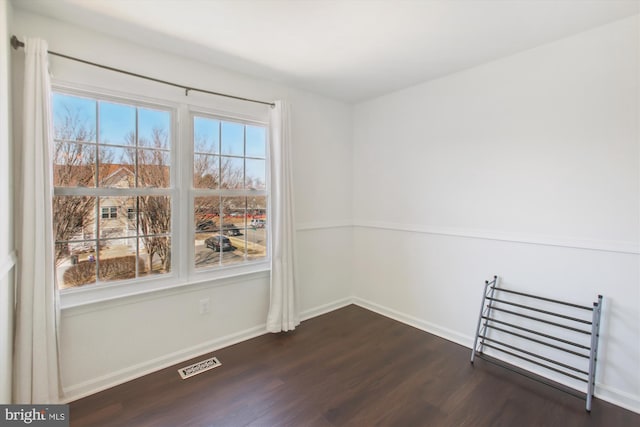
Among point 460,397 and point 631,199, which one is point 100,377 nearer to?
point 460,397

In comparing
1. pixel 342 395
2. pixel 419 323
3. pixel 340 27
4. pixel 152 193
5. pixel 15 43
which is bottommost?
pixel 342 395

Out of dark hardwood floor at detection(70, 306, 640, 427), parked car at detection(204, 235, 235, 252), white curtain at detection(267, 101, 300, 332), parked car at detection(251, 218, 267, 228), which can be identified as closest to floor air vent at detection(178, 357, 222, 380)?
dark hardwood floor at detection(70, 306, 640, 427)

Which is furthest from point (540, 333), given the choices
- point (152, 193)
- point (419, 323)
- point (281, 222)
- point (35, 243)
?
point (35, 243)

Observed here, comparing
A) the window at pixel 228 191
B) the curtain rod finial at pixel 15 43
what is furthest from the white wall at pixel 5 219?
the window at pixel 228 191

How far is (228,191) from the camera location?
109 inches

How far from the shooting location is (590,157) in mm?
2090

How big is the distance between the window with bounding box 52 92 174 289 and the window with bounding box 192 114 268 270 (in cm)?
25

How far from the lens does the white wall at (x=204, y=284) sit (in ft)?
6.72

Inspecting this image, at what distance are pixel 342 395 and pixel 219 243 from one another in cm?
161

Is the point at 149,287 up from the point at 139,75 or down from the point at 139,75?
down

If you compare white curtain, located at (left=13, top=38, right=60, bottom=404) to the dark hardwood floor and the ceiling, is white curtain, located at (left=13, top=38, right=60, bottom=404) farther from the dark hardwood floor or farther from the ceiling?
the ceiling

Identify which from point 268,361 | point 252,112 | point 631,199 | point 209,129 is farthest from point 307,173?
point 631,199

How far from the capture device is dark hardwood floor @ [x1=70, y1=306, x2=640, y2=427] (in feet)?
6.08

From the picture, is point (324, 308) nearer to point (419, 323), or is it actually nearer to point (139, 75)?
point (419, 323)
